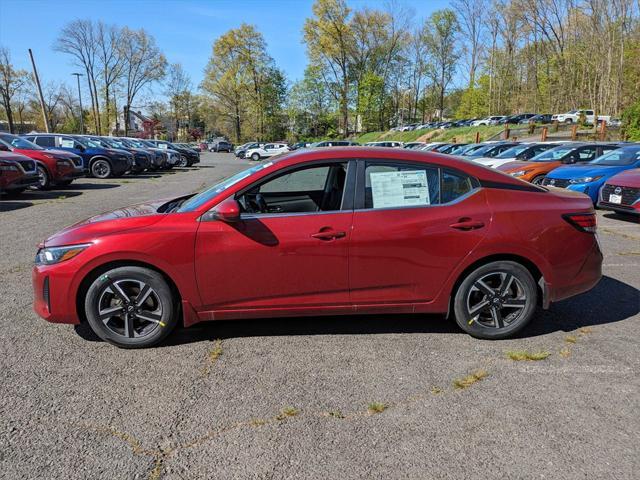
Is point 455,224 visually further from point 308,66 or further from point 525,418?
point 308,66

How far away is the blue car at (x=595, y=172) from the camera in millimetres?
10047

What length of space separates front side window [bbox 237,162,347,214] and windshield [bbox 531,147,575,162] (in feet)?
34.0

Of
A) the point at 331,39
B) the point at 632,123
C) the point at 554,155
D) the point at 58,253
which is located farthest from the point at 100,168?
the point at 331,39

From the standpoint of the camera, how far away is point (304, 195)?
4742mm

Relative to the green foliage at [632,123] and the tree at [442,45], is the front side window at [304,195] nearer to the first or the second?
the green foliage at [632,123]

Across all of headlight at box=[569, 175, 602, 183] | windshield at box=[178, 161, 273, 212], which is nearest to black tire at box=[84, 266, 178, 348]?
windshield at box=[178, 161, 273, 212]

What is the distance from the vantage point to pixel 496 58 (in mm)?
63688

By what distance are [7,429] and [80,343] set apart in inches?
45.2

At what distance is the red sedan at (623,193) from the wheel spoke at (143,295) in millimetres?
8379

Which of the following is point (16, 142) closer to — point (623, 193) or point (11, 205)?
point (11, 205)

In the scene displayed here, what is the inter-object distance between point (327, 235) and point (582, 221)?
2122 mm

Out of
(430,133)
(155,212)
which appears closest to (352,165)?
(155,212)

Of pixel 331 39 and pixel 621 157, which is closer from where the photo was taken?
pixel 621 157

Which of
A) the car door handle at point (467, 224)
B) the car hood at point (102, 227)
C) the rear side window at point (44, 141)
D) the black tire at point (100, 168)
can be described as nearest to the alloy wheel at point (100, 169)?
the black tire at point (100, 168)
